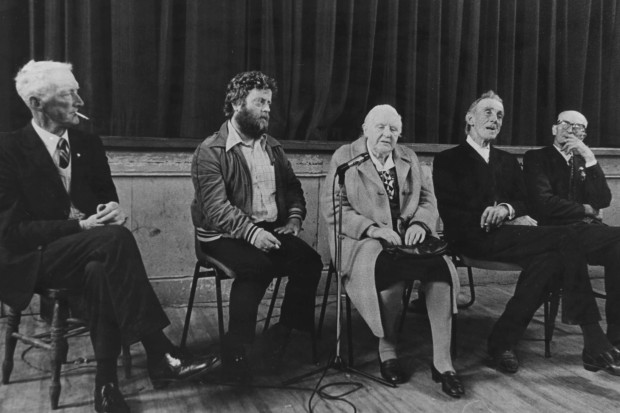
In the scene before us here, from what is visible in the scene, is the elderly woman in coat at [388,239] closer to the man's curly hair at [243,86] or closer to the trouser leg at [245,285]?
the trouser leg at [245,285]

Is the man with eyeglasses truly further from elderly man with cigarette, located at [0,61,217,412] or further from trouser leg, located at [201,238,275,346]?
elderly man with cigarette, located at [0,61,217,412]

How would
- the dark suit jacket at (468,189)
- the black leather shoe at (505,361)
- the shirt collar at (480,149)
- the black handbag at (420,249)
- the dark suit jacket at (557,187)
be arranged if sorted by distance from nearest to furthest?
the black handbag at (420,249) < the black leather shoe at (505,361) < the dark suit jacket at (468,189) < the shirt collar at (480,149) < the dark suit jacket at (557,187)

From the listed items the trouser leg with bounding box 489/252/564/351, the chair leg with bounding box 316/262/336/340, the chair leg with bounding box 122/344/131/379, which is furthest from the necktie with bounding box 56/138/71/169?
the trouser leg with bounding box 489/252/564/351

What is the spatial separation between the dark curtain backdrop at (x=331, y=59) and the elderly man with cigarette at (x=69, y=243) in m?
0.96

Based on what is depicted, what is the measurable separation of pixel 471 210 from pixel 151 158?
1.88 meters

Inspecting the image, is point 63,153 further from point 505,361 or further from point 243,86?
point 505,361

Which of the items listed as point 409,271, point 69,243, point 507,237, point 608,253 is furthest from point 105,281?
point 608,253

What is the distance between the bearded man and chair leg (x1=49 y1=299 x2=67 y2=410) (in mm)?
657

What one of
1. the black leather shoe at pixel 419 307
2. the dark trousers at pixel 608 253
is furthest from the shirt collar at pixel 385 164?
the black leather shoe at pixel 419 307

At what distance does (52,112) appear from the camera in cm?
256

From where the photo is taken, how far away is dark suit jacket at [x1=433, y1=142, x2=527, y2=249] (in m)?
3.17

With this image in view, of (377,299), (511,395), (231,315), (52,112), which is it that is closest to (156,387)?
(231,315)

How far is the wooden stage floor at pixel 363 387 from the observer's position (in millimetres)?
2424

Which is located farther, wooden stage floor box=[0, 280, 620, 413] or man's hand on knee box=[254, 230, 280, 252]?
man's hand on knee box=[254, 230, 280, 252]
